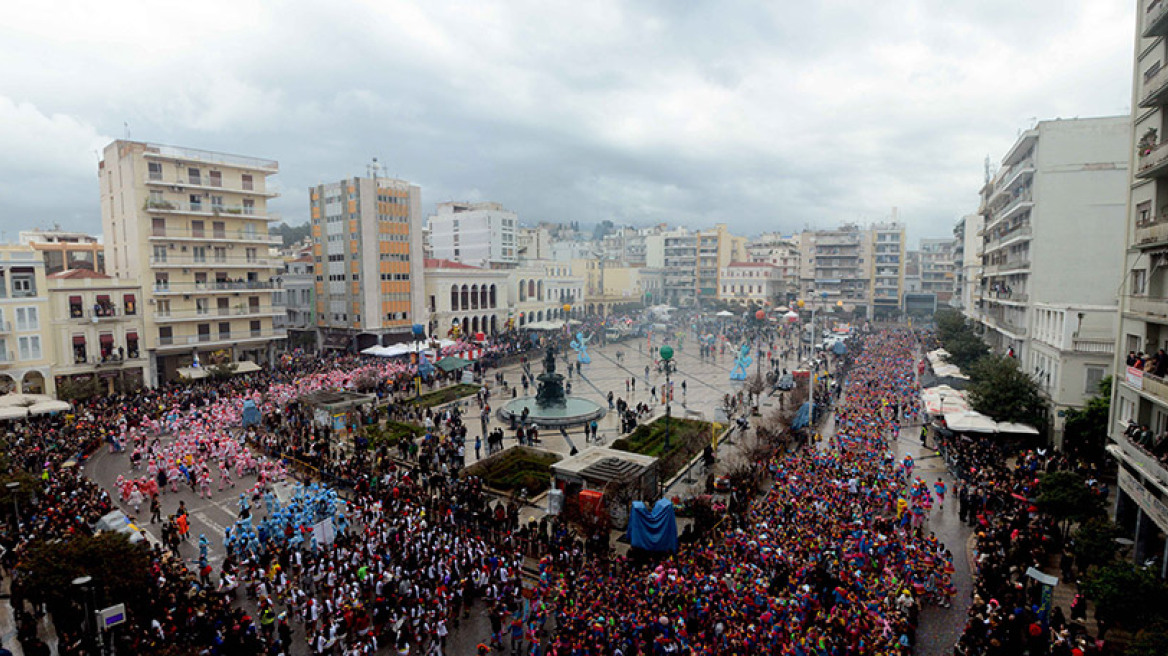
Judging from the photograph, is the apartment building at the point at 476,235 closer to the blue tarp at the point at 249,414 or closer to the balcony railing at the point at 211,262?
the balcony railing at the point at 211,262

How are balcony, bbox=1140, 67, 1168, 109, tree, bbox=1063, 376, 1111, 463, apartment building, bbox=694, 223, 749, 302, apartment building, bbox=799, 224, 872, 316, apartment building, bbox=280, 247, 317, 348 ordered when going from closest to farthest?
balcony, bbox=1140, 67, 1168, 109 → tree, bbox=1063, 376, 1111, 463 → apartment building, bbox=280, 247, 317, 348 → apartment building, bbox=799, 224, 872, 316 → apartment building, bbox=694, 223, 749, 302

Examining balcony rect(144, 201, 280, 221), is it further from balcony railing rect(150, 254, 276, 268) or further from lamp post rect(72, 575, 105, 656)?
lamp post rect(72, 575, 105, 656)

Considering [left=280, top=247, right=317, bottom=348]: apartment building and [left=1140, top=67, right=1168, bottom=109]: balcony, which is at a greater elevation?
[left=1140, top=67, right=1168, bottom=109]: balcony

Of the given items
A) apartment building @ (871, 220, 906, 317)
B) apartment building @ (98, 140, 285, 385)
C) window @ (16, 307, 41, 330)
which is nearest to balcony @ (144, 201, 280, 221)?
apartment building @ (98, 140, 285, 385)

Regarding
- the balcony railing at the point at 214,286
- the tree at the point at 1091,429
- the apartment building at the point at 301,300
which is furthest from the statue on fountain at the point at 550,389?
the apartment building at the point at 301,300

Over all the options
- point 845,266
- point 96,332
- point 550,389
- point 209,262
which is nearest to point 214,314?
point 209,262

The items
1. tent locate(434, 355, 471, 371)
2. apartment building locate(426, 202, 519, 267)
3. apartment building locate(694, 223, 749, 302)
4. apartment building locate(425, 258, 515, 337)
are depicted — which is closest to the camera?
tent locate(434, 355, 471, 371)

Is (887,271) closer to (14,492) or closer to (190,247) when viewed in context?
(190,247)

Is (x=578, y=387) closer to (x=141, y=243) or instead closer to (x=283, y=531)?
(x=283, y=531)
